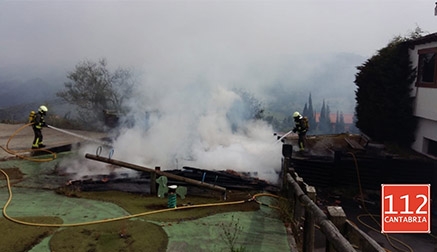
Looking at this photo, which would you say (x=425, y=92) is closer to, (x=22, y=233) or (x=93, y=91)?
(x=22, y=233)

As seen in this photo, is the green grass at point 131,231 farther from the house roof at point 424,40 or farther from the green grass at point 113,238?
the house roof at point 424,40

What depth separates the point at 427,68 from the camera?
13109mm

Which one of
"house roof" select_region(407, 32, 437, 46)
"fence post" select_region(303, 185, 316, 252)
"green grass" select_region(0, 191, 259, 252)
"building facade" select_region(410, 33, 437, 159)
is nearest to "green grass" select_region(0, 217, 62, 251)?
"green grass" select_region(0, 191, 259, 252)

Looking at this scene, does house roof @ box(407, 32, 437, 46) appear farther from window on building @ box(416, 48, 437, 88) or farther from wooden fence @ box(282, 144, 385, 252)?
wooden fence @ box(282, 144, 385, 252)

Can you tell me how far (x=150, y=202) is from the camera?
768 cm

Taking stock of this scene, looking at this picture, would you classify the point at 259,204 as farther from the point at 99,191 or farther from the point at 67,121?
the point at 67,121

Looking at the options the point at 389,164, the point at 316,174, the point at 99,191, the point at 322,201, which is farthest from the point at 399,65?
the point at 99,191

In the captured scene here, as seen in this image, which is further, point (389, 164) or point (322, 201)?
point (389, 164)

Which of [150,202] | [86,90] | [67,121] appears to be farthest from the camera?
[86,90]

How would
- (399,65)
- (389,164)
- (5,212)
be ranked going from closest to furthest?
(5,212)
(389,164)
(399,65)

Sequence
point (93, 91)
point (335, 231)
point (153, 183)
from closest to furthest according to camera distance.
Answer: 1. point (335, 231)
2. point (153, 183)
3. point (93, 91)

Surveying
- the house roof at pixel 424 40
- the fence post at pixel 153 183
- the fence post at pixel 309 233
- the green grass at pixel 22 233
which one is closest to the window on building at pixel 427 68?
the house roof at pixel 424 40

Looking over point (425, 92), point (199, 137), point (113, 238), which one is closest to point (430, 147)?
point (425, 92)

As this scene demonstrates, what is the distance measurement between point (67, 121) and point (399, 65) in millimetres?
20742
